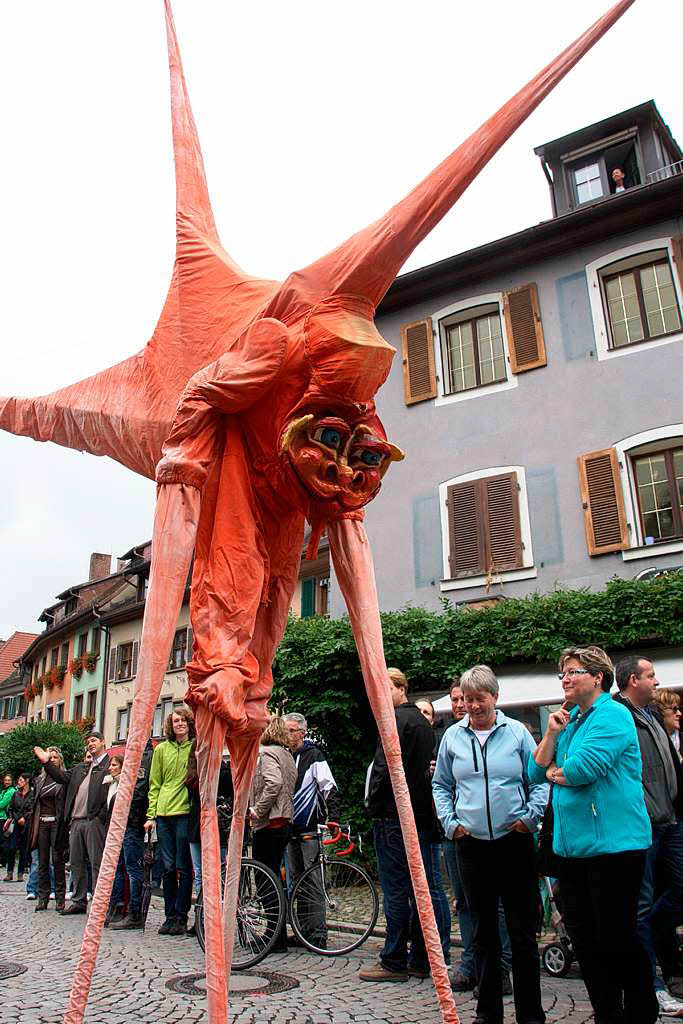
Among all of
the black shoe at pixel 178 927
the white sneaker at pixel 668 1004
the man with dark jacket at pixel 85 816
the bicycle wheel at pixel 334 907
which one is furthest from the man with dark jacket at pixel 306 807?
the white sneaker at pixel 668 1004

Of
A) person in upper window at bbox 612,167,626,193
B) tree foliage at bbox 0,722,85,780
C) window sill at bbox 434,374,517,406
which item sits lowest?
tree foliage at bbox 0,722,85,780

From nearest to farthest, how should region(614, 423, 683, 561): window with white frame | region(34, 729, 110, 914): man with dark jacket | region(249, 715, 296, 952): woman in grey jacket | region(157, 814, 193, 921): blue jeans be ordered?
1. region(249, 715, 296, 952): woman in grey jacket
2. region(157, 814, 193, 921): blue jeans
3. region(34, 729, 110, 914): man with dark jacket
4. region(614, 423, 683, 561): window with white frame

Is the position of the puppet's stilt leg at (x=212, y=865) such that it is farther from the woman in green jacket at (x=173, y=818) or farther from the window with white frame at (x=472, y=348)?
the window with white frame at (x=472, y=348)

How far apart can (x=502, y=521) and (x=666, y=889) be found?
27.8 ft

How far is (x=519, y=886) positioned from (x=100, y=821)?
580cm

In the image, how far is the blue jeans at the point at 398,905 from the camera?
523 centimetres

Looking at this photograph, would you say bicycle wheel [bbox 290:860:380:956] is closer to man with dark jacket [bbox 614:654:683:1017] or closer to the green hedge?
man with dark jacket [bbox 614:654:683:1017]

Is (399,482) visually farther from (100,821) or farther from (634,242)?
(100,821)

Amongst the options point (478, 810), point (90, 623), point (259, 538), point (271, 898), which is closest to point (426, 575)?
point (271, 898)

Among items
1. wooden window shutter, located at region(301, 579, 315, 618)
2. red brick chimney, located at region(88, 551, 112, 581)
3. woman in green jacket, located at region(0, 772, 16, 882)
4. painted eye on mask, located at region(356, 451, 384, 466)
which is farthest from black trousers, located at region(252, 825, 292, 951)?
red brick chimney, located at region(88, 551, 112, 581)

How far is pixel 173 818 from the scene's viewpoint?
7.36 meters

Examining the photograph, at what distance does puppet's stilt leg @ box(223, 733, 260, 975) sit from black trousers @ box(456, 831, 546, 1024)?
1148mm

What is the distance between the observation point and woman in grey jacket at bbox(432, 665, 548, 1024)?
3770 mm

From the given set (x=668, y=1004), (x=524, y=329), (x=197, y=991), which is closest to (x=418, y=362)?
(x=524, y=329)
